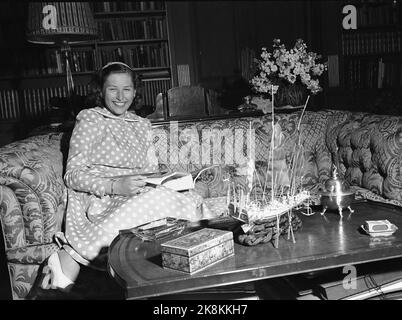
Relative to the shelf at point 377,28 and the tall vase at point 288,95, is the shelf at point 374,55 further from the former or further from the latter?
the tall vase at point 288,95

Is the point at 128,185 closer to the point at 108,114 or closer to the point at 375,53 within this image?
the point at 108,114

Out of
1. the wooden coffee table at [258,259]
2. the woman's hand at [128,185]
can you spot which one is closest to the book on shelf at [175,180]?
the woman's hand at [128,185]

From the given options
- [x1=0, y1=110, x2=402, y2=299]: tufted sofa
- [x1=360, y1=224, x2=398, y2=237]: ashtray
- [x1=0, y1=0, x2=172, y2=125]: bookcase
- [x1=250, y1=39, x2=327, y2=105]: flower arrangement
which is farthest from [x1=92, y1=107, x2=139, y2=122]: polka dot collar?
[x1=0, y1=0, x2=172, y2=125]: bookcase

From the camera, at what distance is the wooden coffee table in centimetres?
110

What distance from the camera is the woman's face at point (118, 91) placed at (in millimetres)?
2051

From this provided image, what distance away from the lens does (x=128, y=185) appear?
5.80 ft

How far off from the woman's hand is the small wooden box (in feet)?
1.87

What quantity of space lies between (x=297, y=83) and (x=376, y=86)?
1504mm

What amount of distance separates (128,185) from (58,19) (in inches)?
49.8

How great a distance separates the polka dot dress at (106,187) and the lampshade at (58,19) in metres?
0.75
